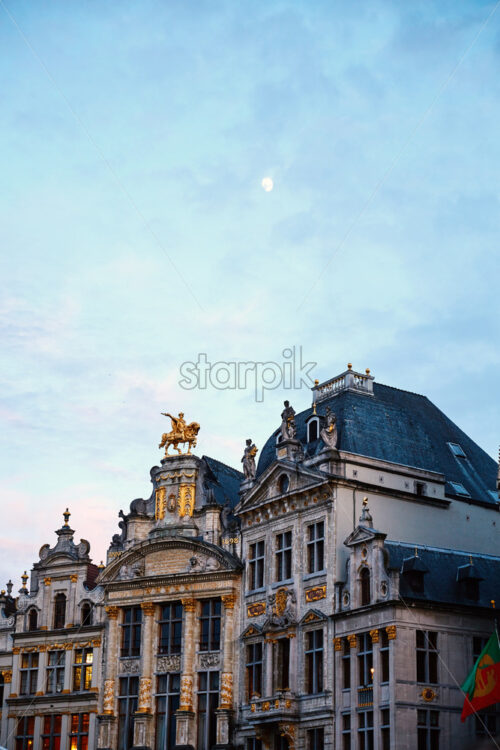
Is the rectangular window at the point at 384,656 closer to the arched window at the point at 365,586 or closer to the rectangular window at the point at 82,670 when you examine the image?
the arched window at the point at 365,586

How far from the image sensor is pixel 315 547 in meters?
54.2

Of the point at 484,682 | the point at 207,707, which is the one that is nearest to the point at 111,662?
the point at 207,707

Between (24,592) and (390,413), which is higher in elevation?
(390,413)

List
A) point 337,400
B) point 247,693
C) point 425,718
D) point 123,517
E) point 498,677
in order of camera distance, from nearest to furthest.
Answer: point 498,677 → point 425,718 → point 247,693 → point 337,400 → point 123,517

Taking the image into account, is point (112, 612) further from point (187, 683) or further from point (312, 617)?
point (312, 617)

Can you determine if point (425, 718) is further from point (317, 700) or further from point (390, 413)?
point (390, 413)

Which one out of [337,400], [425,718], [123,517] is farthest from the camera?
[123,517]

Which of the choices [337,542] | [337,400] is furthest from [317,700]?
[337,400]

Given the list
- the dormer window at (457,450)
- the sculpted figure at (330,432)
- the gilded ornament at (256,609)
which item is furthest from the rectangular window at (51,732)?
the dormer window at (457,450)

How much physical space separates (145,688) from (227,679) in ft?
16.9

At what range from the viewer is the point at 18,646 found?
219 feet

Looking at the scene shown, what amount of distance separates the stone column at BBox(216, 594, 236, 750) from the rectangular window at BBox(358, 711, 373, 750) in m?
9.30

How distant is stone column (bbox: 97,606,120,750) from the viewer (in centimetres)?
6056

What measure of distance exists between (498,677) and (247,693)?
1611 centimetres
